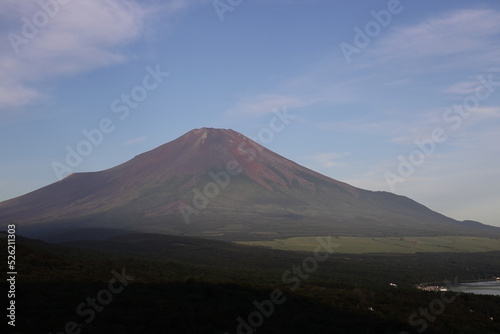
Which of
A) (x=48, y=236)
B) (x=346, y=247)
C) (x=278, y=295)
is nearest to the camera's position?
(x=278, y=295)

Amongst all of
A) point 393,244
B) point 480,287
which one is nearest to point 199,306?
point 480,287

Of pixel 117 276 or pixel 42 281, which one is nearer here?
pixel 42 281

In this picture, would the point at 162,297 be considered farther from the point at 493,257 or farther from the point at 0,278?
the point at 493,257

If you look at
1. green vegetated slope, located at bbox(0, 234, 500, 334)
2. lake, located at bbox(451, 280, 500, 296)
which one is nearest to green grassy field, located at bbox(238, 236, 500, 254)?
lake, located at bbox(451, 280, 500, 296)

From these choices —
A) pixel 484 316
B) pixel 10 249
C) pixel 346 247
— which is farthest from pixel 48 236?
pixel 484 316

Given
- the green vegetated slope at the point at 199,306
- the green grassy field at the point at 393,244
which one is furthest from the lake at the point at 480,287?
the green grassy field at the point at 393,244

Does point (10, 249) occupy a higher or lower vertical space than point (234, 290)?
higher

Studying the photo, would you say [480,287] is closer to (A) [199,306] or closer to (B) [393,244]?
(B) [393,244]

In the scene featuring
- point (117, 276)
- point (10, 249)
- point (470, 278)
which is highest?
point (10, 249)
